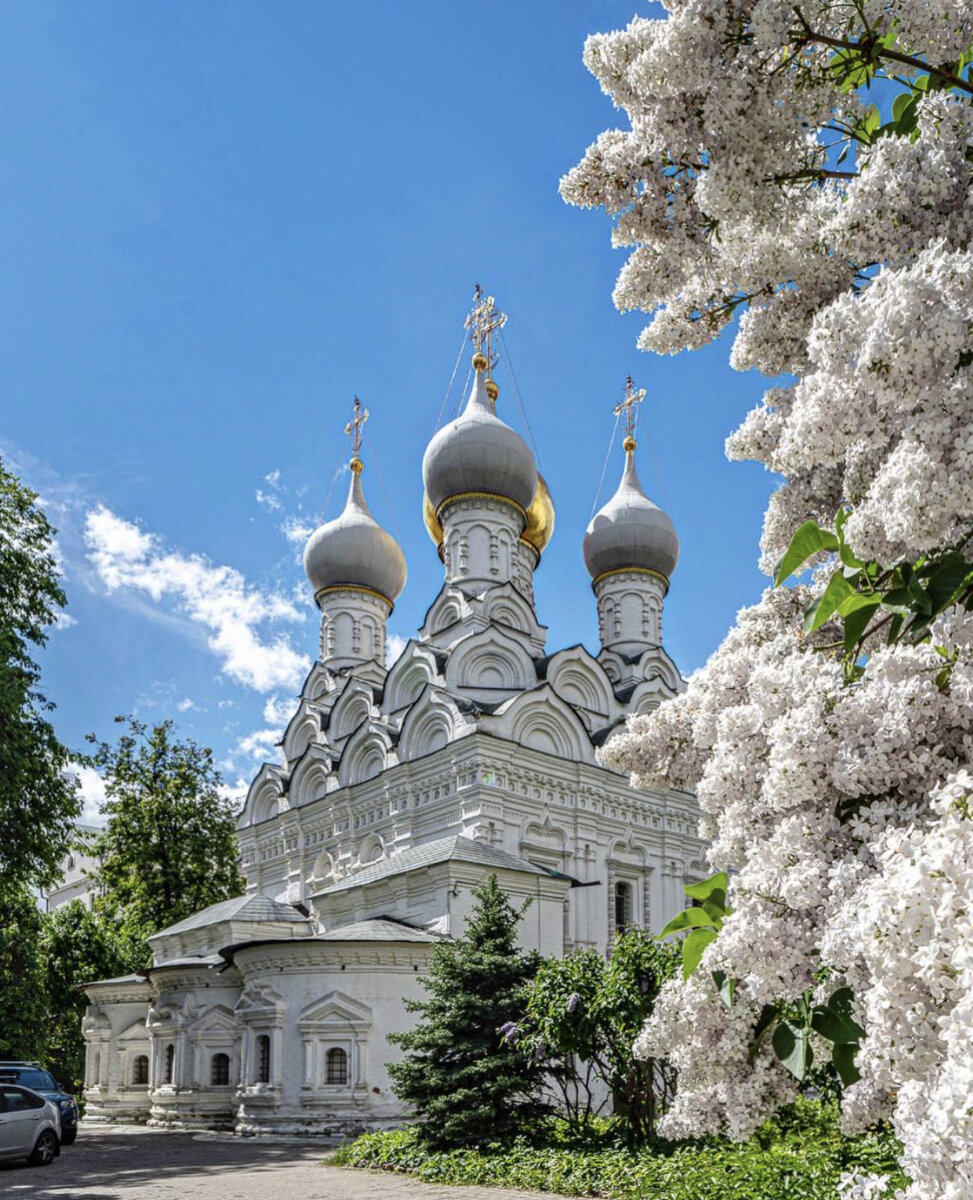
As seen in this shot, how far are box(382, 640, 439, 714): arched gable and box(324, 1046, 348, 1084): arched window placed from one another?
36.2 feet

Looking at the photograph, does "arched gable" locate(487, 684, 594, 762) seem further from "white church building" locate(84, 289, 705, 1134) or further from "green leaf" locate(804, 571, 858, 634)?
"green leaf" locate(804, 571, 858, 634)

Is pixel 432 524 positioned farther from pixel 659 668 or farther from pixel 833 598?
pixel 833 598

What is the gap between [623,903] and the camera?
26.3 meters

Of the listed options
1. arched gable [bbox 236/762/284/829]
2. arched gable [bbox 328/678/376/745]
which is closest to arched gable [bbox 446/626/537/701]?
arched gable [bbox 328/678/376/745]

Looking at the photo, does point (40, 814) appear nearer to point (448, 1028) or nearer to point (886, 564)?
point (448, 1028)

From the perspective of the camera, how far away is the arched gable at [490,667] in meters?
26.8

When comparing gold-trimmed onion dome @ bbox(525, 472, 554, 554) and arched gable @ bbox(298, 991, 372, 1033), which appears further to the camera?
gold-trimmed onion dome @ bbox(525, 472, 554, 554)

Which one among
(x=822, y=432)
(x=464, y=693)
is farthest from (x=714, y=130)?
(x=464, y=693)

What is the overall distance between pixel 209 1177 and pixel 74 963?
2357cm

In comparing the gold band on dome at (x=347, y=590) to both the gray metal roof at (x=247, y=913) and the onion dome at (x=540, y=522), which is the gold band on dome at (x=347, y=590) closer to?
the onion dome at (x=540, y=522)

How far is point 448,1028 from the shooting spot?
470 inches

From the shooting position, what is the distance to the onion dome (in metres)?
34.8

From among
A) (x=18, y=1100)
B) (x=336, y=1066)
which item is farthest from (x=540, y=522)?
(x=18, y=1100)

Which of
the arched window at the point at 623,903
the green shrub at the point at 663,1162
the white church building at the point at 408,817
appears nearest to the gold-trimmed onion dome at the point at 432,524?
the white church building at the point at 408,817
